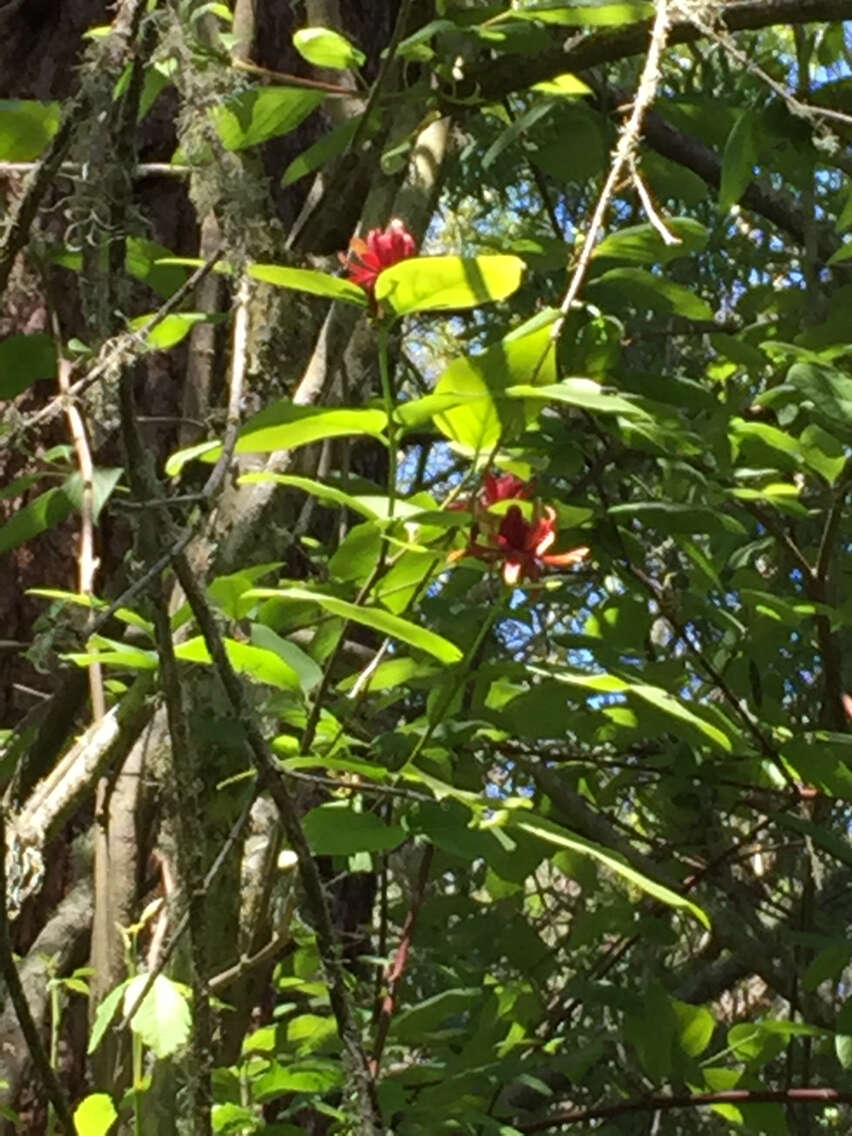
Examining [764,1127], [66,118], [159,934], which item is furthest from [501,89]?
[764,1127]

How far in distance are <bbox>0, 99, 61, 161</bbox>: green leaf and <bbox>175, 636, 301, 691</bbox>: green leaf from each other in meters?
0.25

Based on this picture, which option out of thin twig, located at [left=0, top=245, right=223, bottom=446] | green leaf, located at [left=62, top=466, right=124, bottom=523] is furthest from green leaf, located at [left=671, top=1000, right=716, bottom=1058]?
thin twig, located at [left=0, top=245, right=223, bottom=446]

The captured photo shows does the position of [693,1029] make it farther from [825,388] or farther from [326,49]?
[326,49]

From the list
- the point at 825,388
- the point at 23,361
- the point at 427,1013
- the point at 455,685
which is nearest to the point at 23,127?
the point at 23,361

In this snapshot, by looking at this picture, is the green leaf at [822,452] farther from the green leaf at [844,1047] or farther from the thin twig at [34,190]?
the thin twig at [34,190]

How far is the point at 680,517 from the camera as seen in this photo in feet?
2.61

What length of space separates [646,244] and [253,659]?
297 mm

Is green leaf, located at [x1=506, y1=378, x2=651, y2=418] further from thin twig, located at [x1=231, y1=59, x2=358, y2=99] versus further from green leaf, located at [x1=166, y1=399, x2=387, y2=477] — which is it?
thin twig, located at [x1=231, y1=59, x2=358, y2=99]

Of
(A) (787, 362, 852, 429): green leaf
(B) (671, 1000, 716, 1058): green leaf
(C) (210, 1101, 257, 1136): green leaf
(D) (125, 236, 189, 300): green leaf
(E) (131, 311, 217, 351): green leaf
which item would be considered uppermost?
(D) (125, 236, 189, 300): green leaf

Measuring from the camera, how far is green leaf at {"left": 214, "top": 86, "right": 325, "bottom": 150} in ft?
2.42

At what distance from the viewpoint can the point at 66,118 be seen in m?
0.50

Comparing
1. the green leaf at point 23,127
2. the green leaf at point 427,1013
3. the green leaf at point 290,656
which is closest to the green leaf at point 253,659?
the green leaf at point 290,656

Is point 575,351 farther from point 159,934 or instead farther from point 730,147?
point 159,934

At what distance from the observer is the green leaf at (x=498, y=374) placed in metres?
0.54
